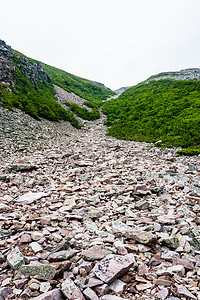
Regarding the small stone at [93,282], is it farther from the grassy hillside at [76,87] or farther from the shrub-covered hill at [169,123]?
the grassy hillside at [76,87]

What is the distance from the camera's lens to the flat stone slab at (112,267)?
288 cm

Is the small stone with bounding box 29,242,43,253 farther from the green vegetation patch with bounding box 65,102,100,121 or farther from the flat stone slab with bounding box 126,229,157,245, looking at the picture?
the green vegetation patch with bounding box 65,102,100,121

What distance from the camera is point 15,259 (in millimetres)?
3295

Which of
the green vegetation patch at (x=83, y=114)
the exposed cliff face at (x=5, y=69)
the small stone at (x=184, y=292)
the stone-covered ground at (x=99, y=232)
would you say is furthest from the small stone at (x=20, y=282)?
the green vegetation patch at (x=83, y=114)

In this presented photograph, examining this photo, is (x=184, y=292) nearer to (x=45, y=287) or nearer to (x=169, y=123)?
(x=45, y=287)

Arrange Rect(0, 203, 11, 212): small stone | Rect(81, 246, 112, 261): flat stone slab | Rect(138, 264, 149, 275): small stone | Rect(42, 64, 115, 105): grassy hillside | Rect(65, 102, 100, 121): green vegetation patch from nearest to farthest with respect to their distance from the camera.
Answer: Rect(138, 264, 149, 275): small stone → Rect(81, 246, 112, 261): flat stone slab → Rect(0, 203, 11, 212): small stone → Rect(65, 102, 100, 121): green vegetation patch → Rect(42, 64, 115, 105): grassy hillside

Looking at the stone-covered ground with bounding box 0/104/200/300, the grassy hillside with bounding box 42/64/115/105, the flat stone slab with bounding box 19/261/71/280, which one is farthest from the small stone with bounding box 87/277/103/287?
the grassy hillside with bounding box 42/64/115/105

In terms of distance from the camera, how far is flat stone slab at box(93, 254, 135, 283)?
288cm

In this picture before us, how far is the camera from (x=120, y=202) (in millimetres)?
6145

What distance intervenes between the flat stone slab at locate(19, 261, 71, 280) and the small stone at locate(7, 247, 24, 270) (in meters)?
0.12

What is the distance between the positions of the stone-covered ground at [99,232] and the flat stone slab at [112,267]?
16mm

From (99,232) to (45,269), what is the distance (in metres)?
1.66

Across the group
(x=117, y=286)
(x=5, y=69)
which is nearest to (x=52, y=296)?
(x=117, y=286)

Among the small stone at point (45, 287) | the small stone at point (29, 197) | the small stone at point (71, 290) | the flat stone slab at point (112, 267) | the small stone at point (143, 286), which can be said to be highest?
the flat stone slab at point (112, 267)
